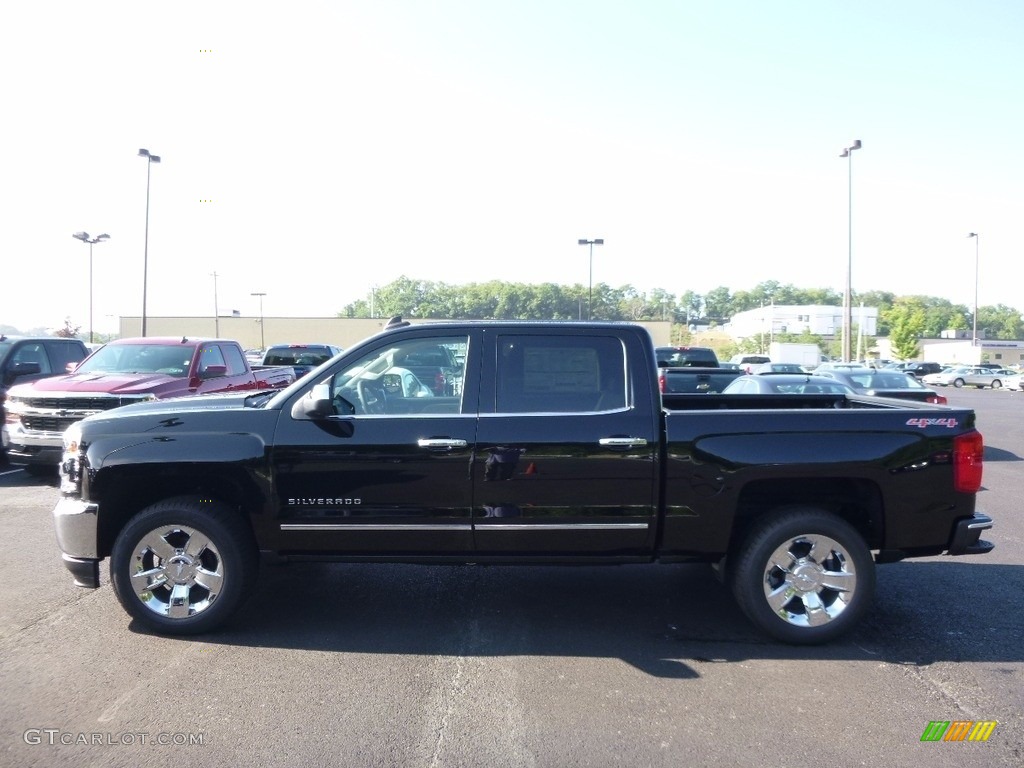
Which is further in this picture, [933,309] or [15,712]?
[933,309]

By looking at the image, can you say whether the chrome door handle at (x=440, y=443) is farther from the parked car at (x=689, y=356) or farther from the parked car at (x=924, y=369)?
the parked car at (x=924, y=369)

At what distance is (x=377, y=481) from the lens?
514 cm

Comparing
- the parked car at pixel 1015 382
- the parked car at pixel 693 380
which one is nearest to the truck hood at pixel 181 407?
the parked car at pixel 693 380

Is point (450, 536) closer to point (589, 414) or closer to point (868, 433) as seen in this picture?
point (589, 414)

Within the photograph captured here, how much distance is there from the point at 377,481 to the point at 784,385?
8.80 metres

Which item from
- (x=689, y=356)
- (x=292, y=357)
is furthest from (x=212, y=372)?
(x=689, y=356)

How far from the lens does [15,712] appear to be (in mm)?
4180

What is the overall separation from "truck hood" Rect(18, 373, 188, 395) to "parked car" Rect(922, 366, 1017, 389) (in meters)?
55.0

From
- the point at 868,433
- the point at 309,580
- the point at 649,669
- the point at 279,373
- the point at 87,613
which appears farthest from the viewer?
the point at 279,373

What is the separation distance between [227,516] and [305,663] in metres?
1.07

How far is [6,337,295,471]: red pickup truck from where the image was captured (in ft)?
33.9

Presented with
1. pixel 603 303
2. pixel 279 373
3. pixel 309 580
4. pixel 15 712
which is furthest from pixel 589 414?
pixel 603 303

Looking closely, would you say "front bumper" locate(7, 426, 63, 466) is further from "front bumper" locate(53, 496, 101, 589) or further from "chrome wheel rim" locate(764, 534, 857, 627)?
"chrome wheel rim" locate(764, 534, 857, 627)

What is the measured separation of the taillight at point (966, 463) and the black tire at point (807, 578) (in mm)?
711
